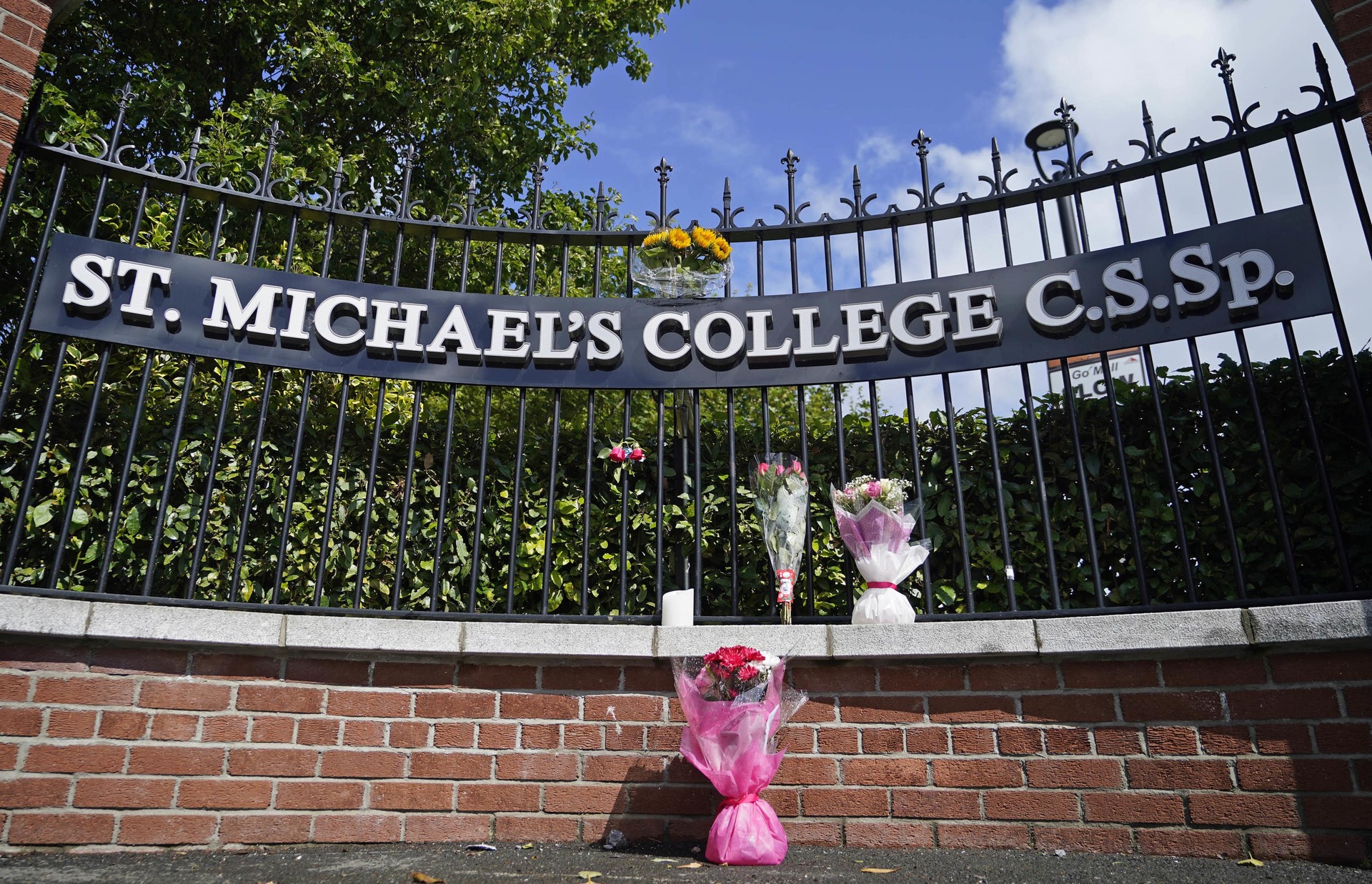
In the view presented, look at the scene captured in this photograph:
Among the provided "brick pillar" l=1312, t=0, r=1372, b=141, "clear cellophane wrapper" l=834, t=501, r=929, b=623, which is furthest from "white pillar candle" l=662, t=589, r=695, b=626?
"brick pillar" l=1312, t=0, r=1372, b=141

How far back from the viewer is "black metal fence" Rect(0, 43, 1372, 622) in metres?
3.74

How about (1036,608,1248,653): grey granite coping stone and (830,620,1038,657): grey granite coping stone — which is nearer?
(1036,608,1248,653): grey granite coping stone

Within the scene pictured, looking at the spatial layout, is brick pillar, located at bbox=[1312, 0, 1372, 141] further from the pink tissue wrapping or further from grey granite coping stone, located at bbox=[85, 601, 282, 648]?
grey granite coping stone, located at bbox=[85, 601, 282, 648]

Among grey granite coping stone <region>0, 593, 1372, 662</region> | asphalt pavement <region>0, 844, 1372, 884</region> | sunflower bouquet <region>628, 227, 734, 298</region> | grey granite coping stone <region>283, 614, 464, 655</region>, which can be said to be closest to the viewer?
asphalt pavement <region>0, 844, 1372, 884</region>

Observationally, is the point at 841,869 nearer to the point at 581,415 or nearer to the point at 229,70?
the point at 581,415

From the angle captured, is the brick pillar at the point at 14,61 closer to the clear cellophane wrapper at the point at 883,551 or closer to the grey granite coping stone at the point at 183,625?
the grey granite coping stone at the point at 183,625

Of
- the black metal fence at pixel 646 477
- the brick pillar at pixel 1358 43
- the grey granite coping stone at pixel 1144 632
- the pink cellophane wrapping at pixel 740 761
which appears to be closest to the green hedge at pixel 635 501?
the black metal fence at pixel 646 477

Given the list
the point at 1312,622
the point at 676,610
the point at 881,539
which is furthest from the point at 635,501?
the point at 1312,622

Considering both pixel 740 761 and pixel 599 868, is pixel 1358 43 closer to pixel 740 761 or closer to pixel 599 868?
pixel 740 761

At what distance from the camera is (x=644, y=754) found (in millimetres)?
3594

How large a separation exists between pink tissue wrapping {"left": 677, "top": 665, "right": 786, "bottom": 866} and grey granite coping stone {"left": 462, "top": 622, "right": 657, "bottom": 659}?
42 cm

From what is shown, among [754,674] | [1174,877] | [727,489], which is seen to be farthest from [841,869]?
[727,489]

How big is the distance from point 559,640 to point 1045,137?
6320 mm

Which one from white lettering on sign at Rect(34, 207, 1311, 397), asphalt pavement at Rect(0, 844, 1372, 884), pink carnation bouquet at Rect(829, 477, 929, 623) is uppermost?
white lettering on sign at Rect(34, 207, 1311, 397)
